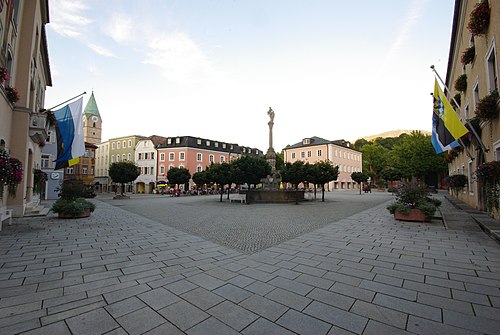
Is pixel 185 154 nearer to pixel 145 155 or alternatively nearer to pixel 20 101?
pixel 145 155

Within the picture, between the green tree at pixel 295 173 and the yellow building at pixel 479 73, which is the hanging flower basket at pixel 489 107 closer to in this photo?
the yellow building at pixel 479 73

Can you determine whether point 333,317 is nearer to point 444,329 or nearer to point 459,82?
point 444,329

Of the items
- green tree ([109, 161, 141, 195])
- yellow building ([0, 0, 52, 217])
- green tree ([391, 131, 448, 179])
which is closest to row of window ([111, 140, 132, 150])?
green tree ([109, 161, 141, 195])

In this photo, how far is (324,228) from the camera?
27.7 ft

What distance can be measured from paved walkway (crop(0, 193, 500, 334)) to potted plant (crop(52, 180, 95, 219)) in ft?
14.9

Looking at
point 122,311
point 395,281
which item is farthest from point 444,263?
point 122,311

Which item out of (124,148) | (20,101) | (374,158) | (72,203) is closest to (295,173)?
(72,203)

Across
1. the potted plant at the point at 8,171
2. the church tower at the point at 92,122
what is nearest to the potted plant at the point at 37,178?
the potted plant at the point at 8,171

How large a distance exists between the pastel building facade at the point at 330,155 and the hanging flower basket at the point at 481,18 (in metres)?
43.7

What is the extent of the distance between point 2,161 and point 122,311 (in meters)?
6.36

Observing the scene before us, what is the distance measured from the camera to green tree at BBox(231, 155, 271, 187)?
22.3m

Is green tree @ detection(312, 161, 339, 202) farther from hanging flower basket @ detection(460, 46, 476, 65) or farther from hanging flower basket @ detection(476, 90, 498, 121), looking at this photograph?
hanging flower basket @ detection(476, 90, 498, 121)

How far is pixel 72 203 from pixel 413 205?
14402 millimetres

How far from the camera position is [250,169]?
22.3 metres
